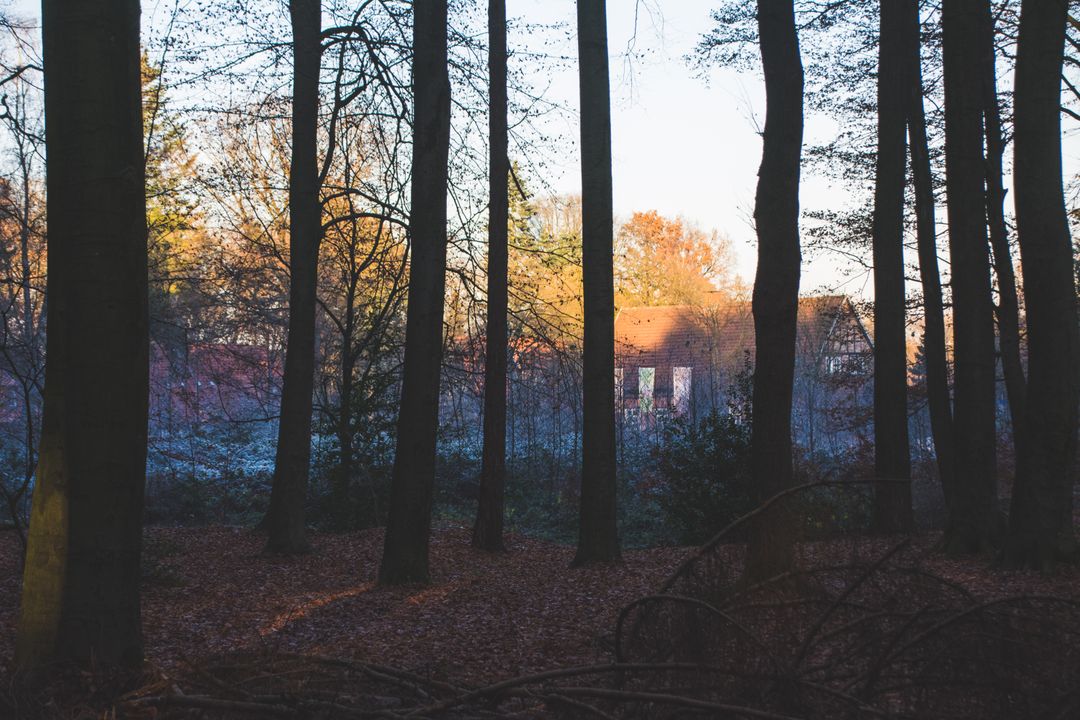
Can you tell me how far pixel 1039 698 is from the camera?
278 centimetres

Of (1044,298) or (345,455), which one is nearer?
(1044,298)

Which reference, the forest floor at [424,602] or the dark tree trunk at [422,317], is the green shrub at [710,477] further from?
the dark tree trunk at [422,317]

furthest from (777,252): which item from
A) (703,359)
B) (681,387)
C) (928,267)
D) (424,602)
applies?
(681,387)

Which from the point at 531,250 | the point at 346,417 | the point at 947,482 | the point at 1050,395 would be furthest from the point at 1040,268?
the point at 346,417

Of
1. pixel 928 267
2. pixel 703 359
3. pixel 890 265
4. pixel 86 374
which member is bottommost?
pixel 86 374

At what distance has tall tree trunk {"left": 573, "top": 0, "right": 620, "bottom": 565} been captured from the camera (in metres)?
10.4

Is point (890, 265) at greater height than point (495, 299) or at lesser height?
greater

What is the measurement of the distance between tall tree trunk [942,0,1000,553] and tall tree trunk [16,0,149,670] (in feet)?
26.9

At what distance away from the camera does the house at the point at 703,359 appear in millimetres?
25844

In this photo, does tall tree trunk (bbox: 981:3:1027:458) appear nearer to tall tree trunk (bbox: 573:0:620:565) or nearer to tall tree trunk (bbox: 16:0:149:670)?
tall tree trunk (bbox: 573:0:620:565)

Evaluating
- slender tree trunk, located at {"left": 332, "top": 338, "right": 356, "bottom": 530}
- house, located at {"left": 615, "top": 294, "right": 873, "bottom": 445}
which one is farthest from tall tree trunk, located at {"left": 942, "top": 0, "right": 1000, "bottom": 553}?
house, located at {"left": 615, "top": 294, "right": 873, "bottom": 445}

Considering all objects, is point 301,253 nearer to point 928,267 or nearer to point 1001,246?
point 928,267

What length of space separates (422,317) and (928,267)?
318 inches

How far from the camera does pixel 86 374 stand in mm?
4230
